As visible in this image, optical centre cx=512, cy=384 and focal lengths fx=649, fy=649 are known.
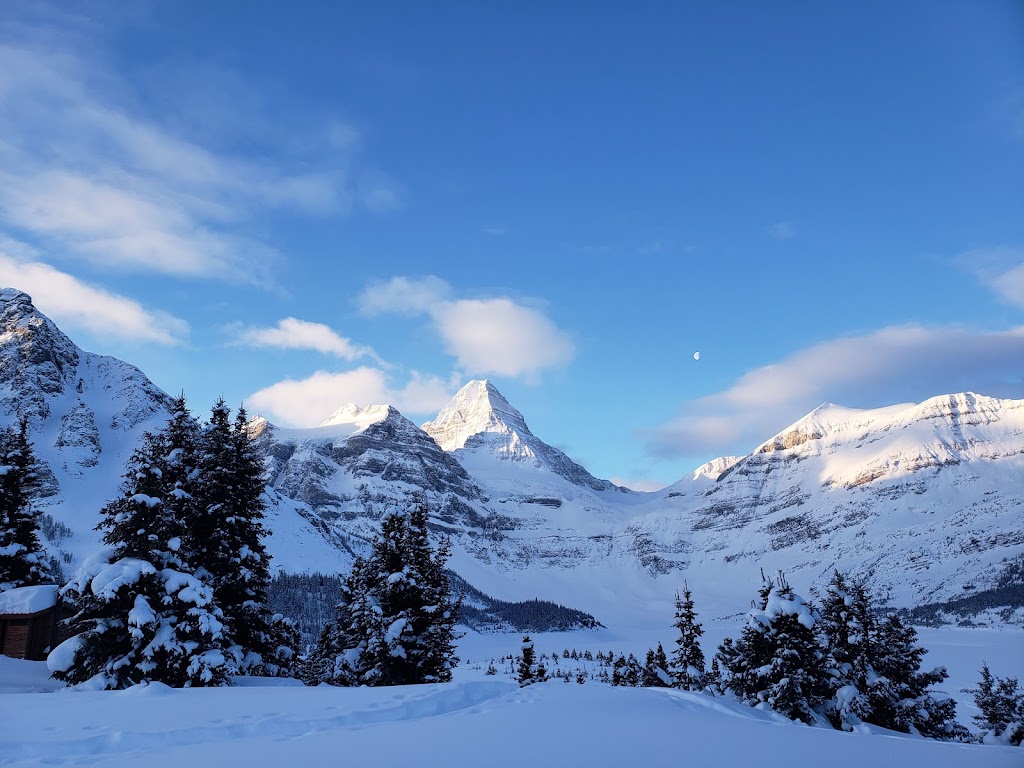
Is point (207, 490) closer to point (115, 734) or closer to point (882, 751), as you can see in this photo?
point (115, 734)

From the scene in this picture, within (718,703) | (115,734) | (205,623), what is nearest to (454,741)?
(115,734)

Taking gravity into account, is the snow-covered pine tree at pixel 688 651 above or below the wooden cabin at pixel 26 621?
below

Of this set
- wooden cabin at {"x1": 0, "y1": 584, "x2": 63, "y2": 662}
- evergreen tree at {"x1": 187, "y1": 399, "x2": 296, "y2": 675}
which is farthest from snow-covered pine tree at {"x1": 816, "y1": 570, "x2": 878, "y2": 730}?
wooden cabin at {"x1": 0, "y1": 584, "x2": 63, "y2": 662}

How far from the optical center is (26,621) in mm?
25172

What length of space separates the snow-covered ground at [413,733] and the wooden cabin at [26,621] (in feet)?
44.3

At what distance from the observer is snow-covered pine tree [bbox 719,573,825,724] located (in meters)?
25.9

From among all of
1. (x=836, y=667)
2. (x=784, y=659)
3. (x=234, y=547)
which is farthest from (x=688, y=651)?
(x=234, y=547)

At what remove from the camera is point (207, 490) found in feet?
75.7

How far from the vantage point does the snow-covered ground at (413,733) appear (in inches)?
350

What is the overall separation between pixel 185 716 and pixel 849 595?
2787 centimetres

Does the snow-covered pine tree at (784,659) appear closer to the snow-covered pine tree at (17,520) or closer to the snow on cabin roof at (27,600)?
the snow on cabin roof at (27,600)

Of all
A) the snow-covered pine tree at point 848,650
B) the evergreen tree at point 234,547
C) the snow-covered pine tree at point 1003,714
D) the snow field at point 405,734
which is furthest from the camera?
the snow-covered pine tree at point 1003,714

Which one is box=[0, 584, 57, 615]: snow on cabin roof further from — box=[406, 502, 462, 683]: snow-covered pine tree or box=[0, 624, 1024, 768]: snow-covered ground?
box=[406, 502, 462, 683]: snow-covered pine tree

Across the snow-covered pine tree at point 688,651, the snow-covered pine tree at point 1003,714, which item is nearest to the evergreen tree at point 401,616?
the snow-covered pine tree at point 688,651
